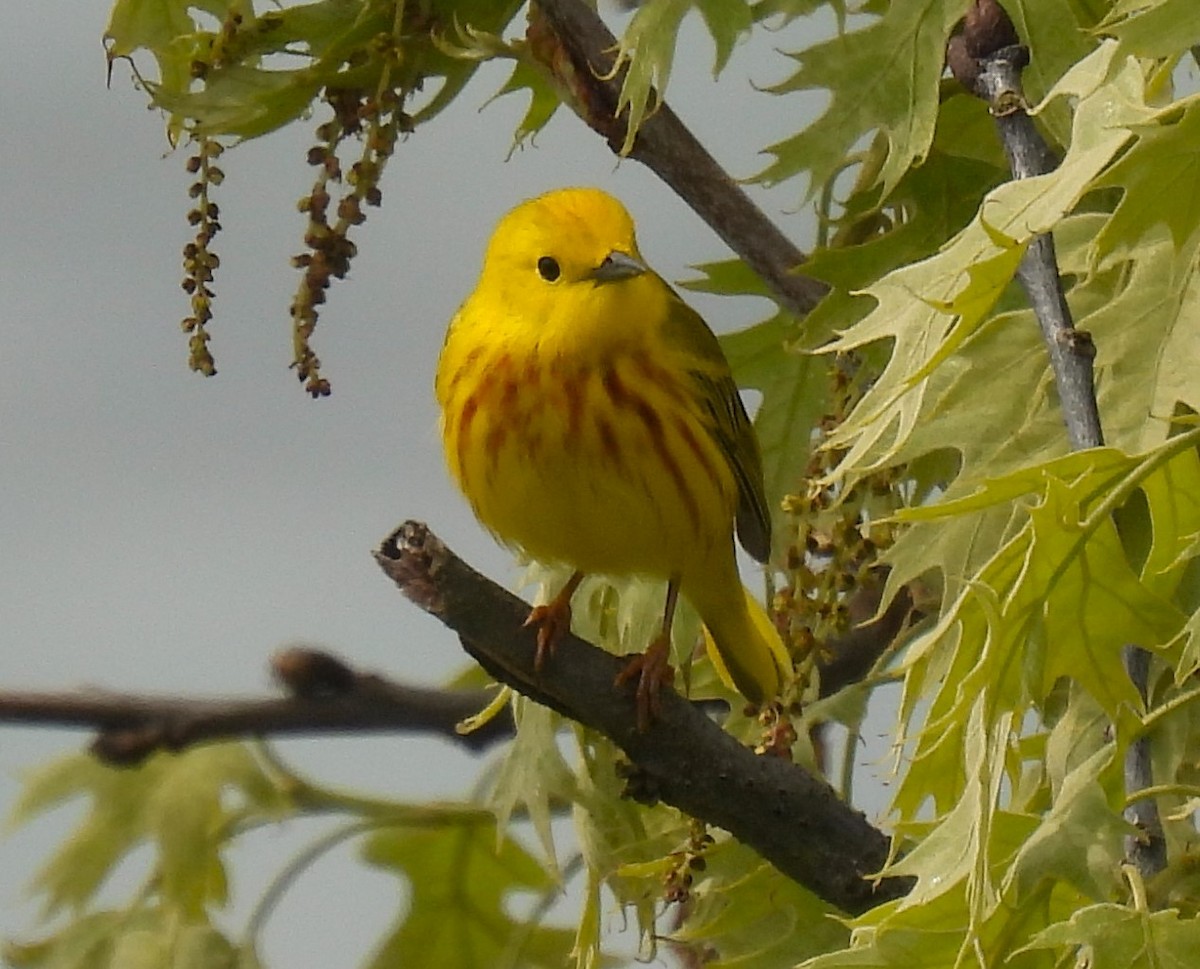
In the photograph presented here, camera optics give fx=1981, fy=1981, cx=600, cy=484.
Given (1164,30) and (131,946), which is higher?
(1164,30)

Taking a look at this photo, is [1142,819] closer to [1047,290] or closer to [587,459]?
[1047,290]

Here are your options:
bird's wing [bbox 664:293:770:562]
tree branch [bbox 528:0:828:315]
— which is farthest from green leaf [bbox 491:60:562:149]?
bird's wing [bbox 664:293:770:562]

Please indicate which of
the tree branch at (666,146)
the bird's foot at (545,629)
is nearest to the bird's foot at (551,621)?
the bird's foot at (545,629)

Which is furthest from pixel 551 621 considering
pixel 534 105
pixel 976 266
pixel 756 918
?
pixel 976 266

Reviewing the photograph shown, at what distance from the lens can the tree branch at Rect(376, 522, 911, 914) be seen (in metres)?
1.01

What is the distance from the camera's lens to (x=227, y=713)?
1.13 metres

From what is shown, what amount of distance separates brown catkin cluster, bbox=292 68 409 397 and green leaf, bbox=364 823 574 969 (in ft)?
1.87

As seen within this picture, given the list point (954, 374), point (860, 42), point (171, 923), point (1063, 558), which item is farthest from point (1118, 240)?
point (171, 923)

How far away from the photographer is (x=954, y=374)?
919 mm

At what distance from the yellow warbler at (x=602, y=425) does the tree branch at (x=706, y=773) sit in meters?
0.27

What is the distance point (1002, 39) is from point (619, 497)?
48cm

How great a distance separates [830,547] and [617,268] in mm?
401

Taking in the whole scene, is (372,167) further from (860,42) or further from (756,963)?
(756,963)

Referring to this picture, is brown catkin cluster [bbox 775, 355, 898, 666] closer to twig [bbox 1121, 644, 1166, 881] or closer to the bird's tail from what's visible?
twig [bbox 1121, 644, 1166, 881]
